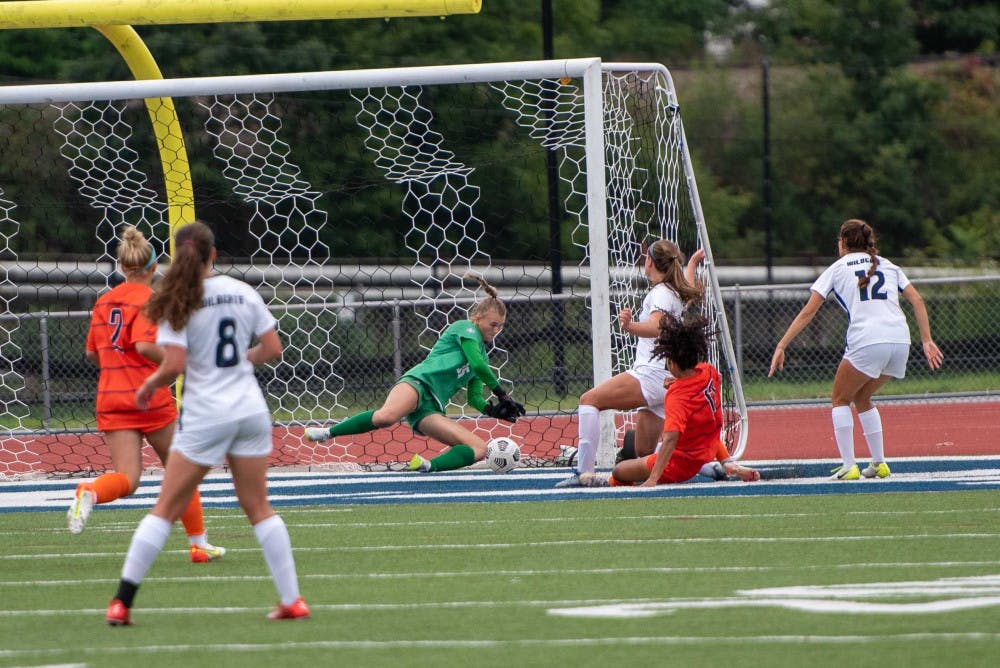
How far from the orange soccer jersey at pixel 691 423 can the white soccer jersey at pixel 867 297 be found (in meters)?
1.06

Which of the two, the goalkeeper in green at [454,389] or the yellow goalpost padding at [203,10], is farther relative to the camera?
the goalkeeper in green at [454,389]

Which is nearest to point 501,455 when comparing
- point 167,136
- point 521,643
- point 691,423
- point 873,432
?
point 691,423

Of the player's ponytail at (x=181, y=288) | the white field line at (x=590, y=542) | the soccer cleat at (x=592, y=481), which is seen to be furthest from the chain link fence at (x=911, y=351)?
the player's ponytail at (x=181, y=288)

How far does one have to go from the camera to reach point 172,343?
6.20m

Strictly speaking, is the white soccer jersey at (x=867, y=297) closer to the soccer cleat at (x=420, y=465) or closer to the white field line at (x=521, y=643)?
the soccer cleat at (x=420, y=465)

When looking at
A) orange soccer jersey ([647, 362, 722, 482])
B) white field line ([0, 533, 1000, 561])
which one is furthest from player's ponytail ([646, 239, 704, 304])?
white field line ([0, 533, 1000, 561])

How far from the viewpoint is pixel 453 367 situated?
39.2 ft

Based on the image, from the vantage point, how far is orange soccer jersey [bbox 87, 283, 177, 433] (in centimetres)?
816

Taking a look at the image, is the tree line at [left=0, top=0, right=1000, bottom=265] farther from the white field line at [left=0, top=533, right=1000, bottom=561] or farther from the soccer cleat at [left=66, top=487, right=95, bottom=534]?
the soccer cleat at [left=66, top=487, right=95, bottom=534]

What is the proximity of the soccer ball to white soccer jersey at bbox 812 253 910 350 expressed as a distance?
2.62 m

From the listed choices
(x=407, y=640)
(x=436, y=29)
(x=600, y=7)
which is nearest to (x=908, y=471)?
(x=407, y=640)

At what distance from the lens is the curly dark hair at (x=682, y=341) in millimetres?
10398

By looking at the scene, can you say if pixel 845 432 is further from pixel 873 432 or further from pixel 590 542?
pixel 590 542

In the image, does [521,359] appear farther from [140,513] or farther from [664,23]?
[664,23]
